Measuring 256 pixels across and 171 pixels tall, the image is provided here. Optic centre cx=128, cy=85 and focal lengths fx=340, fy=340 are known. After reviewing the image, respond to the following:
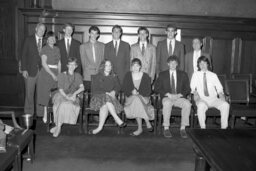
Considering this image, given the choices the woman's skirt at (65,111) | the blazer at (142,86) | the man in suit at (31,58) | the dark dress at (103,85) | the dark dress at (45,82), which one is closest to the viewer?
the woman's skirt at (65,111)

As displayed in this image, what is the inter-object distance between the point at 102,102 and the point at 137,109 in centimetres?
53

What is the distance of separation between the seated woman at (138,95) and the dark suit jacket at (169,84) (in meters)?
0.19

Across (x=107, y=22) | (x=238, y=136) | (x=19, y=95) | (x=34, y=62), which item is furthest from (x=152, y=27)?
(x=238, y=136)

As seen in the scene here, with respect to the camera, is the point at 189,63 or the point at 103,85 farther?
the point at 189,63

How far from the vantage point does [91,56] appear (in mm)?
5598

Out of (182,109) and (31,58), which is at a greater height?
(31,58)

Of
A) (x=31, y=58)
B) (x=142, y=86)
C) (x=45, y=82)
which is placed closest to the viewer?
(x=142, y=86)

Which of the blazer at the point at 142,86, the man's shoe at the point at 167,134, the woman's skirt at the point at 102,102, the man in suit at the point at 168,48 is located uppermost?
A: the man in suit at the point at 168,48

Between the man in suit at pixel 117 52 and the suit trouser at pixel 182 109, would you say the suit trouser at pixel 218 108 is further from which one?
the man in suit at pixel 117 52

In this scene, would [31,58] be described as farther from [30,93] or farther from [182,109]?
[182,109]

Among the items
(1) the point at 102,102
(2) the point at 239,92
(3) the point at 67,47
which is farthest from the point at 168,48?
(3) the point at 67,47

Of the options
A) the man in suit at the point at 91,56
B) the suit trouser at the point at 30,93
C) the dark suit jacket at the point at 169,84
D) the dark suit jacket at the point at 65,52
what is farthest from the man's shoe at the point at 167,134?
the suit trouser at the point at 30,93

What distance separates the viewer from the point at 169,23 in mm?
6250

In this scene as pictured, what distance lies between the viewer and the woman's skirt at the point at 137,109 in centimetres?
504
